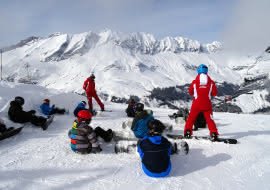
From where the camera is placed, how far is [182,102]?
188 meters

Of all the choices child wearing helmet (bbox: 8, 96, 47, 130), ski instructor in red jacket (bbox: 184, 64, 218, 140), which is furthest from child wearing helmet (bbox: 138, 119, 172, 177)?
child wearing helmet (bbox: 8, 96, 47, 130)

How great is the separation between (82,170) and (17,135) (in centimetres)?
336

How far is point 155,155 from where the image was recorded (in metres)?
3.30

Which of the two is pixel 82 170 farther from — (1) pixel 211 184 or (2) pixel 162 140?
(1) pixel 211 184

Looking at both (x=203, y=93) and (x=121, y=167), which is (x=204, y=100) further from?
(x=121, y=167)

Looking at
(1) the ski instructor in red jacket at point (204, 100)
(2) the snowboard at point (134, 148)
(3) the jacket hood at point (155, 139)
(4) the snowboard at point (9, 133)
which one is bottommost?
(2) the snowboard at point (134, 148)

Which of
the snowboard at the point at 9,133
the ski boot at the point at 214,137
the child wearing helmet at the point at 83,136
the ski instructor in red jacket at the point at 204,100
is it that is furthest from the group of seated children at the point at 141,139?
the ski boot at the point at 214,137

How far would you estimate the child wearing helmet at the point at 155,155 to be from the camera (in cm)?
328

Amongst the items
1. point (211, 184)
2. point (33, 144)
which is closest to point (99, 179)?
point (211, 184)

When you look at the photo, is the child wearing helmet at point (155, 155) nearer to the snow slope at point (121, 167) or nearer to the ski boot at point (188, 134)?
the snow slope at point (121, 167)

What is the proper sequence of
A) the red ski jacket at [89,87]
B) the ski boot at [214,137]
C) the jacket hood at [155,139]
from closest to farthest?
1. the jacket hood at [155,139]
2. the ski boot at [214,137]
3. the red ski jacket at [89,87]

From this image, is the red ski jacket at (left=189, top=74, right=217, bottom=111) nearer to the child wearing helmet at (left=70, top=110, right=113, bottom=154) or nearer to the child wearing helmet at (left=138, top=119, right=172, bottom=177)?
the child wearing helmet at (left=138, top=119, right=172, bottom=177)

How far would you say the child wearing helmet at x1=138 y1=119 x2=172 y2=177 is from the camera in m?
3.28

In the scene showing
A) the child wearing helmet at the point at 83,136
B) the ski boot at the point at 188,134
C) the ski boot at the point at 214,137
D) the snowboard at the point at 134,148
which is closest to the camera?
the child wearing helmet at the point at 83,136
